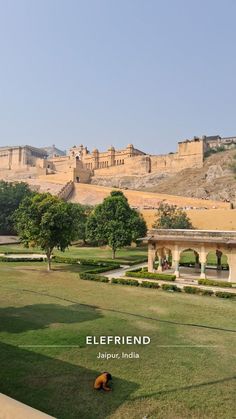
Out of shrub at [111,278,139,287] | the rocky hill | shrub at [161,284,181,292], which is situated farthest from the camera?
the rocky hill

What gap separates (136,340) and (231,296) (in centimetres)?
878

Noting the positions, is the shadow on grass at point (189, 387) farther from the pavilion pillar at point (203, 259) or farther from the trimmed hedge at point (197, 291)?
the pavilion pillar at point (203, 259)

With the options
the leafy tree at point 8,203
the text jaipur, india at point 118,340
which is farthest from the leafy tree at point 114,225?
the leafy tree at point 8,203

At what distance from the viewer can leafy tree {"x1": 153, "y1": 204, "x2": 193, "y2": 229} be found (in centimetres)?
4734

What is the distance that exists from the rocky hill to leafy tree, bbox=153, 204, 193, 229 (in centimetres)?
1809

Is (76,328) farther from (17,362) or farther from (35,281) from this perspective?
(35,281)

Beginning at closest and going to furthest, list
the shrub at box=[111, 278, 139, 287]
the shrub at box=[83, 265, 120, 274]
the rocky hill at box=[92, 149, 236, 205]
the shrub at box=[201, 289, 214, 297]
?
1. the shrub at box=[201, 289, 214, 297]
2. the shrub at box=[111, 278, 139, 287]
3. the shrub at box=[83, 265, 120, 274]
4. the rocky hill at box=[92, 149, 236, 205]

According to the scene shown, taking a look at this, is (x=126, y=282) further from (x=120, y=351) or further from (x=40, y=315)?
(x=120, y=351)

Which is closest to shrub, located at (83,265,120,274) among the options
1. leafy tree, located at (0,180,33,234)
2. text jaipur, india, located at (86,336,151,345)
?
text jaipur, india, located at (86,336,151,345)

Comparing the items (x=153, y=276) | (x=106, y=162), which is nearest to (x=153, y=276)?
(x=153, y=276)

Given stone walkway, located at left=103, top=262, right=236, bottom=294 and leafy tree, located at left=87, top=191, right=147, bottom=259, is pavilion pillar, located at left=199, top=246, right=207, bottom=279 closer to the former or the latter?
stone walkway, located at left=103, top=262, right=236, bottom=294

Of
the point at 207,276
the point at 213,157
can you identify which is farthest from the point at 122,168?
the point at 207,276

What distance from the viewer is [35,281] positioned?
21.2 metres

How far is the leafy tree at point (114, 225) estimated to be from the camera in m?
33.6
